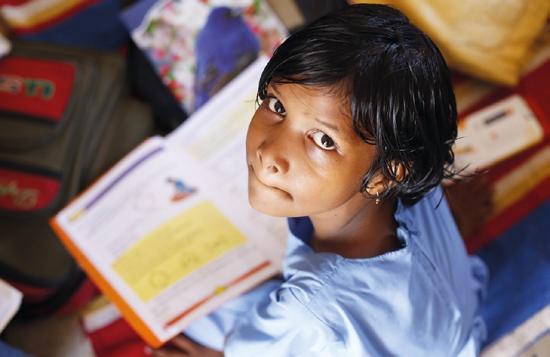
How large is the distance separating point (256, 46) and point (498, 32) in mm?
408

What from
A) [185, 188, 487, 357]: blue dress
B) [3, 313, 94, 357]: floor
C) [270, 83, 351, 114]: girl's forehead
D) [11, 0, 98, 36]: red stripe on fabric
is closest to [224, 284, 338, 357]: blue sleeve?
[185, 188, 487, 357]: blue dress

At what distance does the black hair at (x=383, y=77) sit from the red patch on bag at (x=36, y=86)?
1.69ft

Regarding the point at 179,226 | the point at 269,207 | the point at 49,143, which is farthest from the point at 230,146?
the point at 269,207

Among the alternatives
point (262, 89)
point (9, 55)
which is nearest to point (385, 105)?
point (262, 89)

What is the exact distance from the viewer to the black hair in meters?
0.52

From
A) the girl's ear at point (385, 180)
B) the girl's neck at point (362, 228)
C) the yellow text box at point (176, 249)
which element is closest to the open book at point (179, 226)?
the yellow text box at point (176, 249)

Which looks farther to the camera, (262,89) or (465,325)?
(465,325)

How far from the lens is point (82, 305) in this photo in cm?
96

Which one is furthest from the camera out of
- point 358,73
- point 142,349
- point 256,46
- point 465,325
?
point 256,46

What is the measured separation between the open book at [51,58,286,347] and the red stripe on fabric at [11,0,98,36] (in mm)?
272

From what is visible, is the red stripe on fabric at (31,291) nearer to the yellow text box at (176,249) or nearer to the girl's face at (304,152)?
the yellow text box at (176,249)

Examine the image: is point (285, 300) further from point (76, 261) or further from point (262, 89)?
point (76, 261)

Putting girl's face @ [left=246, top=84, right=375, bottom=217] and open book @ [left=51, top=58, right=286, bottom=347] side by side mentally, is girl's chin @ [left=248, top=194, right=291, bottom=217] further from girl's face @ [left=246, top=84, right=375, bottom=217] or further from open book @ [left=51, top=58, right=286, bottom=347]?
open book @ [left=51, top=58, right=286, bottom=347]

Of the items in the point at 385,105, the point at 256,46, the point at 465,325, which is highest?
the point at 385,105
